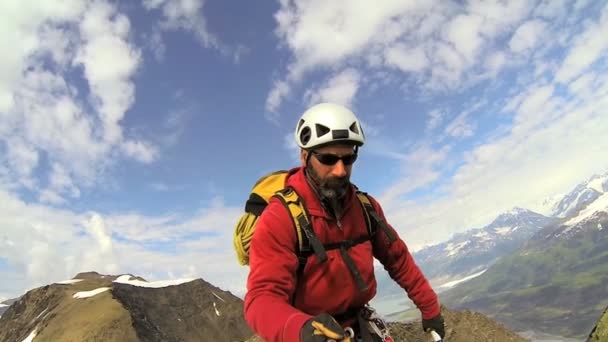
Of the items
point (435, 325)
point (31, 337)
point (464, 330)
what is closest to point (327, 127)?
point (435, 325)

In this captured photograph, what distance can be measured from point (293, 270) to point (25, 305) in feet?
782

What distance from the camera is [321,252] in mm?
4812

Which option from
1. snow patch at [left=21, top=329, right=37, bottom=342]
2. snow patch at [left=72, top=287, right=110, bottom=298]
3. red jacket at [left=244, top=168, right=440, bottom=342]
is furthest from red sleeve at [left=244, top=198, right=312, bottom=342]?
snow patch at [left=72, top=287, right=110, bottom=298]

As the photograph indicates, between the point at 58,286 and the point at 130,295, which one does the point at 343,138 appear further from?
the point at 58,286

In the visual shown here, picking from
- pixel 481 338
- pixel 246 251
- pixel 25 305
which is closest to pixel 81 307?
pixel 25 305

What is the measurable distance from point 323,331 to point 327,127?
2.67 metres

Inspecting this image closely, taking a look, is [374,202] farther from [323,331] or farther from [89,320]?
[89,320]

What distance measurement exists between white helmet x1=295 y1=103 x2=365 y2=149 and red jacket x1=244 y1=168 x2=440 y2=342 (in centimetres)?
57

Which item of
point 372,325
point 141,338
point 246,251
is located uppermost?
point 141,338

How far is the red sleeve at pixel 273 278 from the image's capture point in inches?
157

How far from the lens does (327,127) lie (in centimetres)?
541

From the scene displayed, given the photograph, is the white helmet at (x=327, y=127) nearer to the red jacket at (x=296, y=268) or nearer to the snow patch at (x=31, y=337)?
the red jacket at (x=296, y=268)

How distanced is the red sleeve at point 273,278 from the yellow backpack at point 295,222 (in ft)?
0.40

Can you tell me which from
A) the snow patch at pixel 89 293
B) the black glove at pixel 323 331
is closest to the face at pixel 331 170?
the black glove at pixel 323 331
